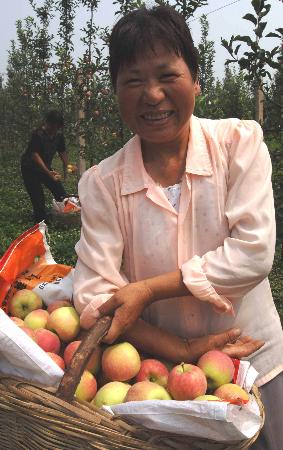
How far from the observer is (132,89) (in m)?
1.29

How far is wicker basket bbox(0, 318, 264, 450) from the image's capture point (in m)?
0.96

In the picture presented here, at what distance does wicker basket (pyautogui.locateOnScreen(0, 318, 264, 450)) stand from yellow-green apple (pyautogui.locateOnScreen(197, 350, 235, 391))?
0.69ft

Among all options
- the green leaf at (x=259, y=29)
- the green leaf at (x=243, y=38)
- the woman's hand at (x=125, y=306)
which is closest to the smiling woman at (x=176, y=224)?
the woman's hand at (x=125, y=306)

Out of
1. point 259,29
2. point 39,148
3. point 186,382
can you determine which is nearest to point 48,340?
point 186,382

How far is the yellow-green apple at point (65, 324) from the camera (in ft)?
4.56

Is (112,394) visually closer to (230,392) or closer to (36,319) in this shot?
(230,392)

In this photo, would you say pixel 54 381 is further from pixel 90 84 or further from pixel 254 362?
pixel 90 84

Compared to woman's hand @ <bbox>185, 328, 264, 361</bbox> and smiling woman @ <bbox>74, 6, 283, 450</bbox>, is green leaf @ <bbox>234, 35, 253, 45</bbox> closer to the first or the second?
→ smiling woman @ <bbox>74, 6, 283, 450</bbox>

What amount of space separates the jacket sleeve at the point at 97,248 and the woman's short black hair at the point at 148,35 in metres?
0.31

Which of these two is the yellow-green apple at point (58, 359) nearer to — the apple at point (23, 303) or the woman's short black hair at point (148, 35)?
the apple at point (23, 303)

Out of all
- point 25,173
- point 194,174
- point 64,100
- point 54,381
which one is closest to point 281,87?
point 194,174

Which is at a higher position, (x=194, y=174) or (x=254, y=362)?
(x=194, y=174)

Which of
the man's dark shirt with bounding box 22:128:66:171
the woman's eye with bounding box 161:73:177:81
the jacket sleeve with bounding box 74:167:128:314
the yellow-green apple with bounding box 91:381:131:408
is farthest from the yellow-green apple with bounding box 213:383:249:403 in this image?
the man's dark shirt with bounding box 22:128:66:171

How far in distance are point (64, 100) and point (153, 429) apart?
9.81m
